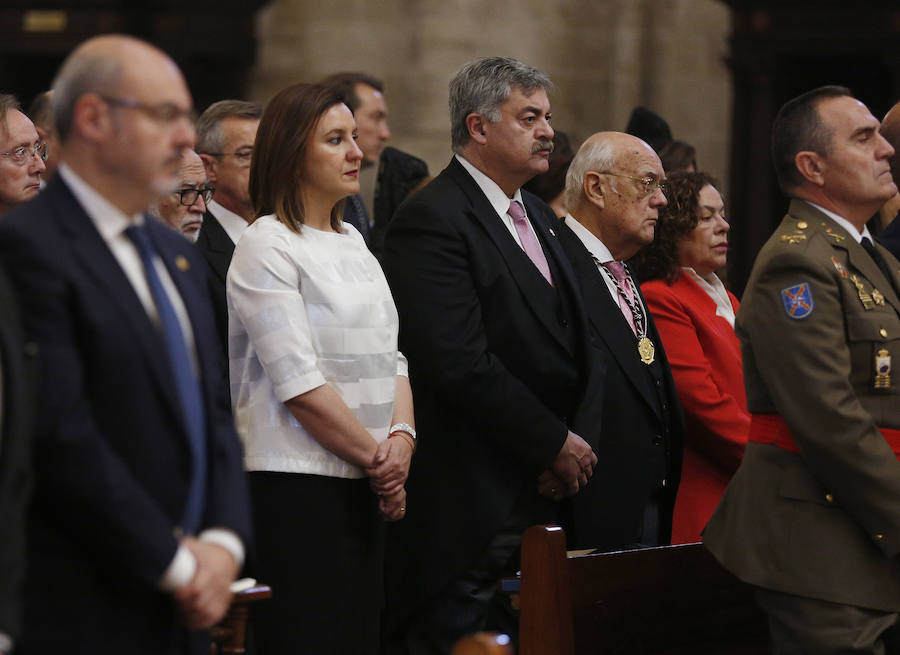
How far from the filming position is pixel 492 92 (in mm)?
3553

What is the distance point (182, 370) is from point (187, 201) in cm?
185

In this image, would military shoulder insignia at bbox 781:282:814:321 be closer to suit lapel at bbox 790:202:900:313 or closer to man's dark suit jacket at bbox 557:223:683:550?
suit lapel at bbox 790:202:900:313

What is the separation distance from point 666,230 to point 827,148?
1018 millimetres

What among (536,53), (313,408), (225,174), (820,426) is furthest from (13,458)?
(536,53)

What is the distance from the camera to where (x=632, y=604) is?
2965 millimetres

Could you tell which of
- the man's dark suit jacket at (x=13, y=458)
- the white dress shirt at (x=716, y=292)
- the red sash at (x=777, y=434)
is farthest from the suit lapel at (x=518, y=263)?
the man's dark suit jacket at (x=13, y=458)

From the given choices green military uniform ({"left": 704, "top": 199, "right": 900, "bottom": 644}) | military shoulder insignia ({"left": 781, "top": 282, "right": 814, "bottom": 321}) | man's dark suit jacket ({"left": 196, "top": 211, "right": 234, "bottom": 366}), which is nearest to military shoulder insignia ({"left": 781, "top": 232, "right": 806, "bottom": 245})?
green military uniform ({"left": 704, "top": 199, "right": 900, "bottom": 644})

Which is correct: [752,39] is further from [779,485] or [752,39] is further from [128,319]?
[128,319]

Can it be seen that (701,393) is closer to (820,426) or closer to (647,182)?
(647,182)

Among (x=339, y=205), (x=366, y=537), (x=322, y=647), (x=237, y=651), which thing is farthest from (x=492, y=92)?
(x=237, y=651)

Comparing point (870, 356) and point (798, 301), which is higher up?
point (798, 301)

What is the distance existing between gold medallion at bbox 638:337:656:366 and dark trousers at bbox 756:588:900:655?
92cm

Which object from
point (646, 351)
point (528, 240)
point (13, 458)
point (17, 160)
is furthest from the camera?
point (646, 351)

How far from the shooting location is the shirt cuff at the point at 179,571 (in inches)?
72.7
